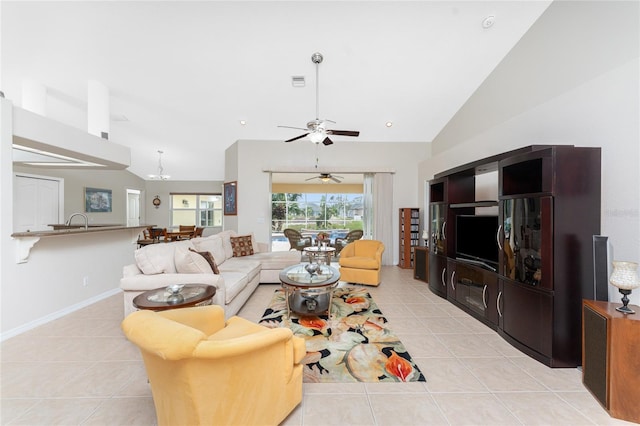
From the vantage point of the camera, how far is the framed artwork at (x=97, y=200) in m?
6.98

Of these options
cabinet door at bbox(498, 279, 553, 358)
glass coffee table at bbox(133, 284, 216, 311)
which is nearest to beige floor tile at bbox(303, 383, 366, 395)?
glass coffee table at bbox(133, 284, 216, 311)

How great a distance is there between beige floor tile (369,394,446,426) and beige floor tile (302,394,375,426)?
0.23 feet

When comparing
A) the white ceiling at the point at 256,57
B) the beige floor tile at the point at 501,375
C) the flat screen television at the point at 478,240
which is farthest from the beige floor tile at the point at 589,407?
the white ceiling at the point at 256,57

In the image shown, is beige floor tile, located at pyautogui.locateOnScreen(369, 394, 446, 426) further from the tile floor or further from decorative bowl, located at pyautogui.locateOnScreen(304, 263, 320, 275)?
decorative bowl, located at pyautogui.locateOnScreen(304, 263, 320, 275)

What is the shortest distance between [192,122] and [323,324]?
199 inches

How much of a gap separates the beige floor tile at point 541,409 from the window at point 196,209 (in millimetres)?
9202

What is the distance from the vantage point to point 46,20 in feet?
10.1

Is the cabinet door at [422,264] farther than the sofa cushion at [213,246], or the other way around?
the cabinet door at [422,264]

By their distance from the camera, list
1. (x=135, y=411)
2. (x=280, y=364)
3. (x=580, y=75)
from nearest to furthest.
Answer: (x=280, y=364) → (x=135, y=411) → (x=580, y=75)

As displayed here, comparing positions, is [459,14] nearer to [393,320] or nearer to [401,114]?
[401,114]

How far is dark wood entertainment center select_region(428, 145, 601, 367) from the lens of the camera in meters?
2.29

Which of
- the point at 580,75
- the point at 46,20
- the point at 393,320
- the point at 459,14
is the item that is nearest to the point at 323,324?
the point at 393,320

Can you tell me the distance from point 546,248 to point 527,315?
2.31 ft

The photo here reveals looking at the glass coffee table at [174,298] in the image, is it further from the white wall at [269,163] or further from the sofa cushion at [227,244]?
the white wall at [269,163]
